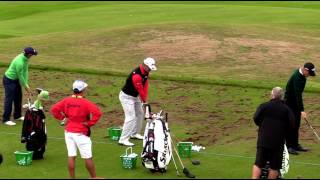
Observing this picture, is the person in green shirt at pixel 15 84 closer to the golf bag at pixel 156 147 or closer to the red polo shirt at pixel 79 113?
the golf bag at pixel 156 147

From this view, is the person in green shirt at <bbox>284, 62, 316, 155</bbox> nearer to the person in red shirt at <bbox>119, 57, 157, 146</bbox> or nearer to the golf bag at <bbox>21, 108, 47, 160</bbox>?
the person in red shirt at <bbox>119, 57, 157, 146</bbox>

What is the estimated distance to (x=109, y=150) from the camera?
→ 1563cm

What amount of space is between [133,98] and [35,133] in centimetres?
246

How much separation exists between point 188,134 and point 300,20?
77.5 feet

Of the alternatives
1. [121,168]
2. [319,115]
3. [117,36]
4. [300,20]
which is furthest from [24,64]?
[300,20]

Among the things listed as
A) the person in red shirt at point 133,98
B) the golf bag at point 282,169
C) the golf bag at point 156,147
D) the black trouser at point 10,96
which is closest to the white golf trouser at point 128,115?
the person in red shirt at point 133,98

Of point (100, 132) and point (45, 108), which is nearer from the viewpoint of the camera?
point (100, 132)

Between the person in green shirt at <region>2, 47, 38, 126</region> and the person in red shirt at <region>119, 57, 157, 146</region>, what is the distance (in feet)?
9.98

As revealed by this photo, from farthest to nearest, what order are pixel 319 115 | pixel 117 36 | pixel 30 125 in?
1. pixel 117 36
2. pixel 319 115
3. pixel 30 125

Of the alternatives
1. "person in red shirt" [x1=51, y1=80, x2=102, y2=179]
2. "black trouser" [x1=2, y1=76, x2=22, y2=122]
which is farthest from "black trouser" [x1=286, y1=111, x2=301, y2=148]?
"black trouser" [x1=2, y1=76, x2=22, y2=122]

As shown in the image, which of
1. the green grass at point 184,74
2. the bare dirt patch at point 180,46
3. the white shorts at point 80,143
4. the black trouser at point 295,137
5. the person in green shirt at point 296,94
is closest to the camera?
the white shorts at point 80,143

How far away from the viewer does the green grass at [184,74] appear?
580 inches

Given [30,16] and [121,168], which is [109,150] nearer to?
[121,168]

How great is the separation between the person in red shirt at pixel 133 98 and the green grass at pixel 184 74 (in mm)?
534
